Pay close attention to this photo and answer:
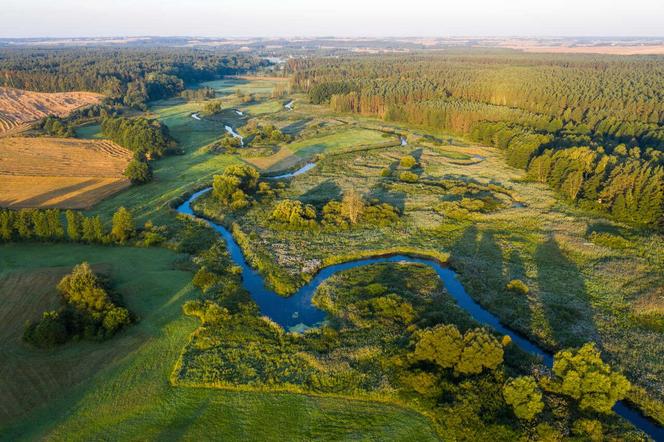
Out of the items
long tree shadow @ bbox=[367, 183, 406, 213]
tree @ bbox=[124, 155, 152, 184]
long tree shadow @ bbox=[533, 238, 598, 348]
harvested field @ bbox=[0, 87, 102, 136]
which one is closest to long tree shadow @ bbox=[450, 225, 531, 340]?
long tree shadow @ bbox=[533, 238, 598, 348]

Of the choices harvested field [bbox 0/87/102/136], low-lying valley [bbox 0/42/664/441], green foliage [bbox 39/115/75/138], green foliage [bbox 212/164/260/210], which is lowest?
low-lying valley [bbox 0/42/664/441]

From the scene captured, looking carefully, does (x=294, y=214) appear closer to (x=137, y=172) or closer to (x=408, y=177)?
(x=408, y=177)

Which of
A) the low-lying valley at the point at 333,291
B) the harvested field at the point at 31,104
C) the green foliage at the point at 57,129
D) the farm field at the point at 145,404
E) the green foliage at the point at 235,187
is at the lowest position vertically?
the farm field at the point at 145,404

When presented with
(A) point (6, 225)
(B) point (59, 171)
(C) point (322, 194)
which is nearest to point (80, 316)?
(A) point (6, 225)

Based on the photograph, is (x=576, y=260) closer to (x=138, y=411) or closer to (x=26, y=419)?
(x=138, y=411)

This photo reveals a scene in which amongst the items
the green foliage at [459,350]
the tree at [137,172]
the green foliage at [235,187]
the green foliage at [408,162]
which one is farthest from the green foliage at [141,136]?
the green foliage at [459,350]

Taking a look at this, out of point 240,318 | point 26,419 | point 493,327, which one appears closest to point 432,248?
point 493,327

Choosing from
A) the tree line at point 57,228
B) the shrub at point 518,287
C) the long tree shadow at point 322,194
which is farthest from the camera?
the long tree shadow at point 322,194

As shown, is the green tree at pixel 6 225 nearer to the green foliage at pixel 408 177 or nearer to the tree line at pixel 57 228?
the tree line at pixel 57 228

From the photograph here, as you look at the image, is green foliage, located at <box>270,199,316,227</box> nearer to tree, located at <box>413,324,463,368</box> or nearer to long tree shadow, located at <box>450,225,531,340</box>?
long tree shadow, located at <box>450,225,531,340</box>
